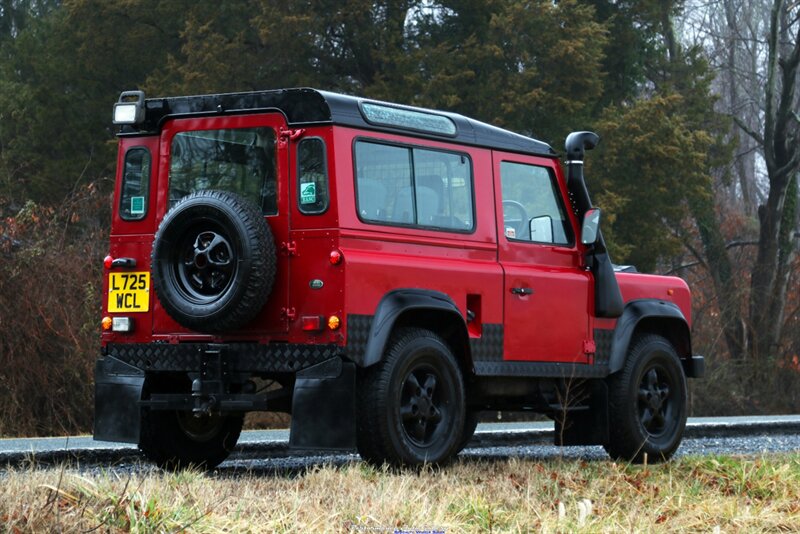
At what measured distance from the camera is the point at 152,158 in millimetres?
10039

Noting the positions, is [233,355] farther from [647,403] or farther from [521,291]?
[647,403]

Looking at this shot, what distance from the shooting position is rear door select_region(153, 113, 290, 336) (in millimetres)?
9320

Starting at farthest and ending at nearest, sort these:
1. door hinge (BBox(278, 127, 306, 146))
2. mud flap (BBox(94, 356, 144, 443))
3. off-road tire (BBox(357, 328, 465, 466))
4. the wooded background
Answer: the wooded background, mud flap (BBox(94, 356, 144, 443)), door hinge (BBox(278, 127, 306, 146)), off-road tire (BBox(357, 328, 465, 466))

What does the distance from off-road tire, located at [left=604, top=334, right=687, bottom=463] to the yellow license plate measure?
370 cm

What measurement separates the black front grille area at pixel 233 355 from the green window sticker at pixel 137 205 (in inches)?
36.1

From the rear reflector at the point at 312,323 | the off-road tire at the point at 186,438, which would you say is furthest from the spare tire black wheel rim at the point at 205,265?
the off-road tire at the point at 186,438

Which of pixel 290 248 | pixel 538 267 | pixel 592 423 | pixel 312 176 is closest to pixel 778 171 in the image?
pixel 592 423

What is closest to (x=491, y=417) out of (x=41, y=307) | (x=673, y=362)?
(x=41, y=307)

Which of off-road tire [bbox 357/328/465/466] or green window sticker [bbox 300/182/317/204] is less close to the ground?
green window sticker [bbox 300/182/317/204]

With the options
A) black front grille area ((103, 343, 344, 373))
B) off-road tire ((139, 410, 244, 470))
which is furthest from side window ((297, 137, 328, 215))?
off-road tire ((139, 410, 244, 470))

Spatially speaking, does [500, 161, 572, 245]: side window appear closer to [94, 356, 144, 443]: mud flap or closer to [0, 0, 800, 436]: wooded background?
[94, 356, 144, 443]: mud flap

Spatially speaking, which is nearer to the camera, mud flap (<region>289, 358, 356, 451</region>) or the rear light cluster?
mud flap (<region>289, 358, 356, 451</region>)

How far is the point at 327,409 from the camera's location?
352 inches

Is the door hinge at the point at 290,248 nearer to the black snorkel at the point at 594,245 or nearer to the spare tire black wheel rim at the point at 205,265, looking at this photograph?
the spare tire black wheel rim at the point at 205,265
